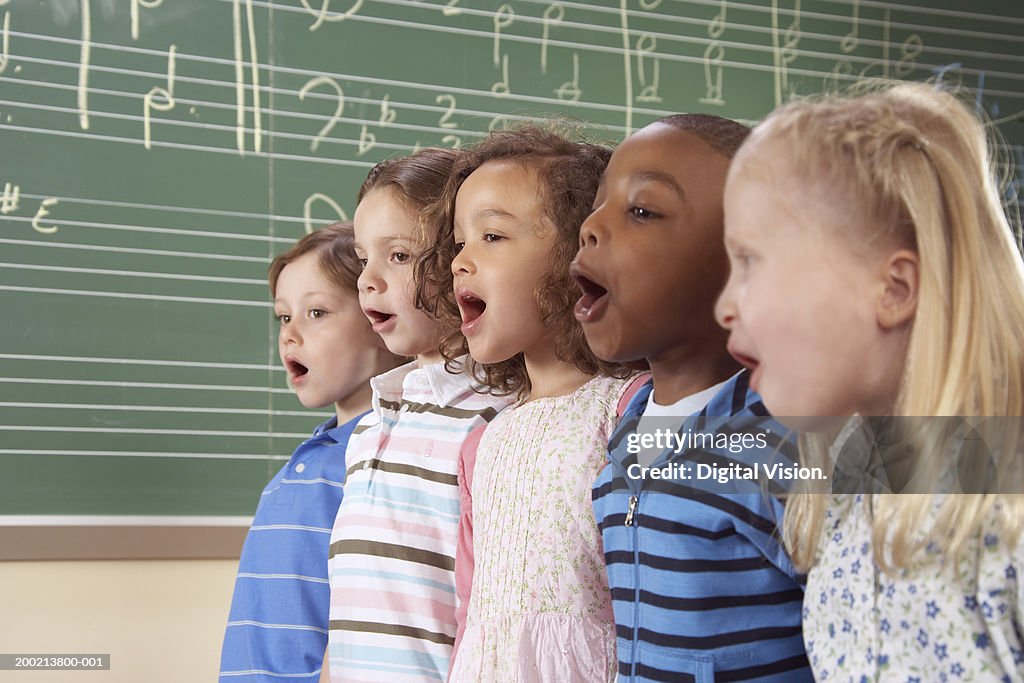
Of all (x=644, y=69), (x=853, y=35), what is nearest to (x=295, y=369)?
(x=644, y=69)

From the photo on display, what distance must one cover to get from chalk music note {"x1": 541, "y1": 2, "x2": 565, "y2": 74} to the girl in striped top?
2.75 feet

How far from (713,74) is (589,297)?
1517 millimetres

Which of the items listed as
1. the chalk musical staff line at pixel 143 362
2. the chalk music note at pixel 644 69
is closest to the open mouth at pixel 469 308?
the chalk musical staff line at pixel 143 362

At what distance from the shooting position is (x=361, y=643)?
3.54ft

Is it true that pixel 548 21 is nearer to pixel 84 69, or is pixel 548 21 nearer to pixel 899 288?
pixel 84 69

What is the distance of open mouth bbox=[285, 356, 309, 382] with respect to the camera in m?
1.36

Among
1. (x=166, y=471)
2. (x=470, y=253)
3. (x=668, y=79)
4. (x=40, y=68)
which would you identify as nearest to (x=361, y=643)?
(x=470, y=253)

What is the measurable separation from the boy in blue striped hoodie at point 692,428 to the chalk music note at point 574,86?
1.34 m

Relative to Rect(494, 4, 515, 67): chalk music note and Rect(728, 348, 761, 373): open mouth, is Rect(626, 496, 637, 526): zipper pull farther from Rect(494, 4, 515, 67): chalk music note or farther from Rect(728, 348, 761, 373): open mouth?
Rect(494, 4, 515, 67): chalk music note

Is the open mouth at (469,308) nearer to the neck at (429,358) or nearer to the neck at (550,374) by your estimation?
the neck at (550,374)

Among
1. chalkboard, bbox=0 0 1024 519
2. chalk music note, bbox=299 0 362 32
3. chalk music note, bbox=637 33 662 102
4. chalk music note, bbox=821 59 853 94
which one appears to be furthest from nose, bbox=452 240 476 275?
chalk music note, bbox=821 59 853 94

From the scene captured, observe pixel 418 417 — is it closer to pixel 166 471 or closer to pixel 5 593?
pixel 166 471

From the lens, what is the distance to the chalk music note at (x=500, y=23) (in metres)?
2.00

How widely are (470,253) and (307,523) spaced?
0.47 m
